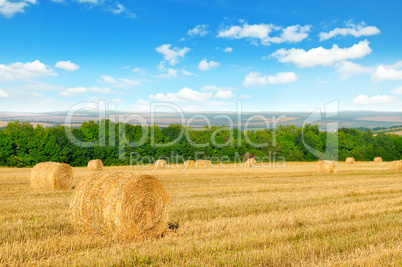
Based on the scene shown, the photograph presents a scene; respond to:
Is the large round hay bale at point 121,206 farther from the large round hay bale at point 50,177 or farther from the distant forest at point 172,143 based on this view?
the distant forest at point 172,143

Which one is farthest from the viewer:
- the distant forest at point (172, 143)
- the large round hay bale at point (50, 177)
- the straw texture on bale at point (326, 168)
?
the distant forest at point (172, 143)

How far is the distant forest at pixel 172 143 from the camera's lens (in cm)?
4591

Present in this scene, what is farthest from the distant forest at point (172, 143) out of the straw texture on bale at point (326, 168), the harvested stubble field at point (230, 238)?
the harvested stubble field at point (230, 238)

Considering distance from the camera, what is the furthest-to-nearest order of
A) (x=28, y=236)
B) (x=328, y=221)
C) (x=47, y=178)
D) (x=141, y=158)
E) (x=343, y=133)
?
(x=343, y=133)
(x=141, y=158)
(x=47, y=178)
(x=328, y=221)
(x=28, y=236)

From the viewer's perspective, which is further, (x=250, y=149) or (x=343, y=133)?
(x=343, y=133)

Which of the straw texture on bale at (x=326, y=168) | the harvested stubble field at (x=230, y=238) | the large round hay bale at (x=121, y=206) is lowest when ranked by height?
the straw texture on bale at (x=326, y=168)

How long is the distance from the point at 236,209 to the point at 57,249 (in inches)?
228

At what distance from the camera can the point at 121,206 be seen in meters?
7.21

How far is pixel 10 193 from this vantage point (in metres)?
14.8

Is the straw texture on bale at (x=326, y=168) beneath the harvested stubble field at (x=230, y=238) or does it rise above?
beneath

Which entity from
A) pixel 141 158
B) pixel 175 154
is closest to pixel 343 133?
pixel 175 154

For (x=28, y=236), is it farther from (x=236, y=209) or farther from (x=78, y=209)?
(x=236, y=209)

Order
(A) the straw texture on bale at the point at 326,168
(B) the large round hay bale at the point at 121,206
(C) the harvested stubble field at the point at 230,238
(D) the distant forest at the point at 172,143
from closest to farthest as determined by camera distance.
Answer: (C) the harvested stubble field at the point at 230,238 → (B) the large round hay bale at the point at 121,206 → (A) the straw texture on bale at the point at 326,168 → (D) the distant forest at the point at 172,143

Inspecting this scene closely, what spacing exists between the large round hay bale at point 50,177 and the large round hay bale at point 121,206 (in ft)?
30.5
